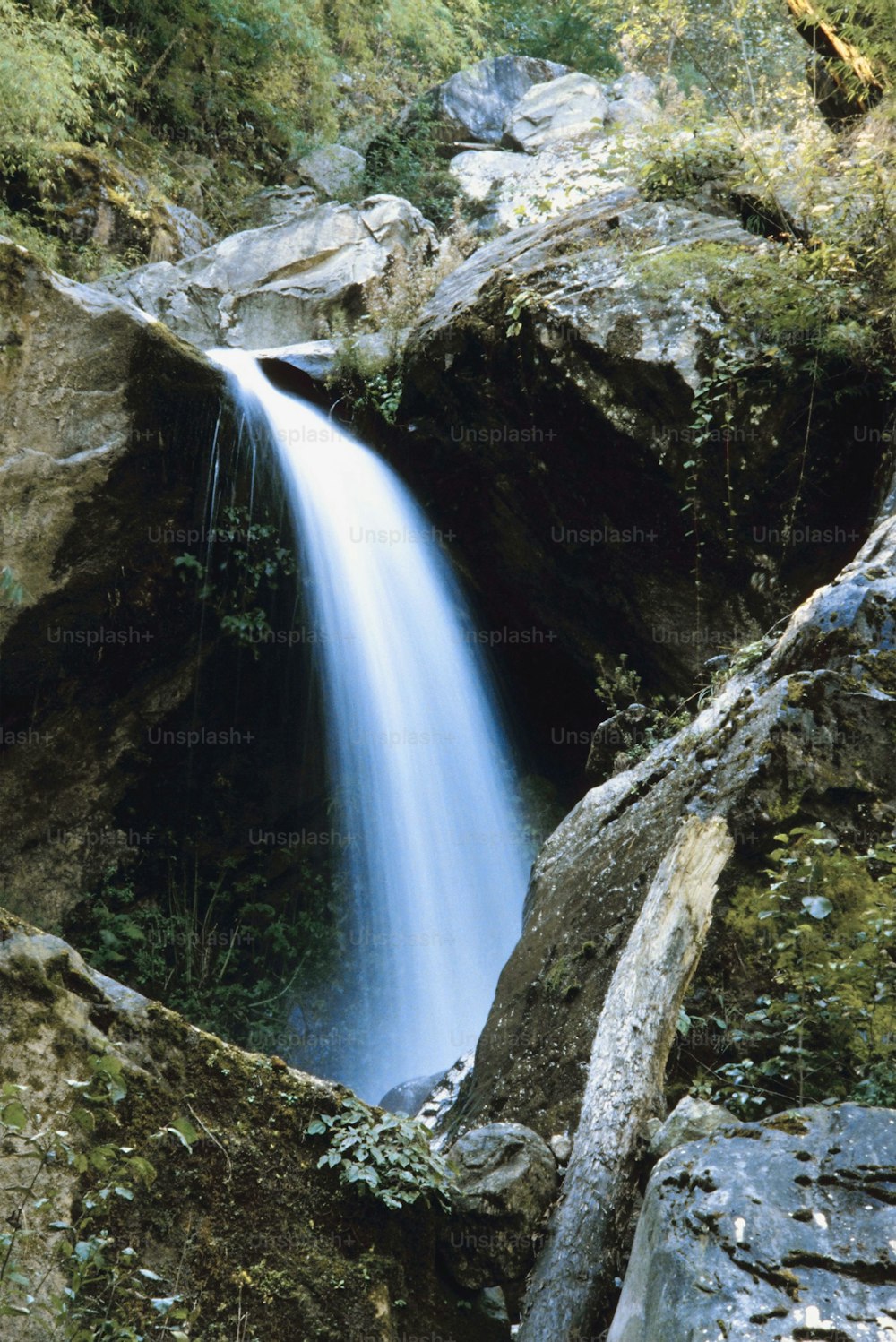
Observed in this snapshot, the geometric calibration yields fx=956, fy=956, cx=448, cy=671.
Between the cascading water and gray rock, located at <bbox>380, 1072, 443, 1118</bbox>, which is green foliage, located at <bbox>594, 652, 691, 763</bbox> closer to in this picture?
the cascading water

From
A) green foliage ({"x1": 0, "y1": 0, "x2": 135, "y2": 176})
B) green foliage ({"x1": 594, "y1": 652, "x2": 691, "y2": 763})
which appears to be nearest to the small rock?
green foliage ({"x1": 594, "y1": 652, "x2": 691, "y2": 763})

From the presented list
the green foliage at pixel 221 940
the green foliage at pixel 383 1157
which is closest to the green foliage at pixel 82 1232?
the green foliage at pixel 383 1157

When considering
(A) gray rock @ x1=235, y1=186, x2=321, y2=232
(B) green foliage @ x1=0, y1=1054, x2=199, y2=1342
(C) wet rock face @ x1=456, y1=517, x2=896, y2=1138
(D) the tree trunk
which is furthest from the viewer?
(A) gray rock @ x1=235, y1=186, x2=321, y2=232

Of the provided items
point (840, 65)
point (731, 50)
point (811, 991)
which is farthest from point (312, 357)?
point (731, 50)

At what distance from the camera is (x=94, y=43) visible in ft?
42.9

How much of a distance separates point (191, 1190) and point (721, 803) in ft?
7.30

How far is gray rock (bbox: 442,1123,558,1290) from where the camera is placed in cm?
265

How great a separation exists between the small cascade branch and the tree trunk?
19.1 ft

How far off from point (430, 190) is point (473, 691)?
11.2 m

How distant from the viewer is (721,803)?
3.61 m

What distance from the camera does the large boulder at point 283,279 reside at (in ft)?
40.0

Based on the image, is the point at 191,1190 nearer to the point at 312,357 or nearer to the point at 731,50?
the point at 312,357

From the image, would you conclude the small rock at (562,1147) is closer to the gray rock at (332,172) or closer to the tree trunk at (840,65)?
the tree trunk at (840,65)

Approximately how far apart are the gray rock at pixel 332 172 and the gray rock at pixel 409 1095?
14031 mm
